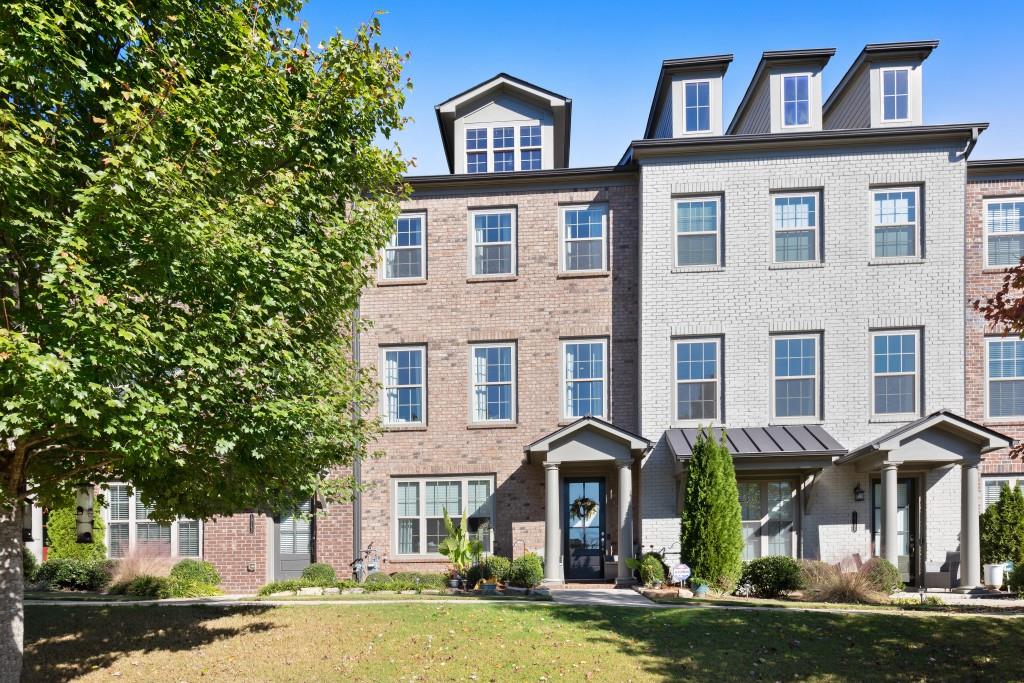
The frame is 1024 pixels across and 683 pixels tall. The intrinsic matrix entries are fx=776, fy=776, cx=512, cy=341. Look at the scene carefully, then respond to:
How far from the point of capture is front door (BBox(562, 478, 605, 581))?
17.8 meters

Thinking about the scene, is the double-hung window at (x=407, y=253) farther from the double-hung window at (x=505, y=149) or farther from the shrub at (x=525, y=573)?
the shrub at (x=525, y=573)

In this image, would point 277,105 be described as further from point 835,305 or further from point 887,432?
point 887,432

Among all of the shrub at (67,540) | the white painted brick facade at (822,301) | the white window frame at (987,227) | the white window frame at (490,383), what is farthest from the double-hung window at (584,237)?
the shrub at (67,540)

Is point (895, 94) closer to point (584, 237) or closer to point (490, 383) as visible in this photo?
point (584, 237)

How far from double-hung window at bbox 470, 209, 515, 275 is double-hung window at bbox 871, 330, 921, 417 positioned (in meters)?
8.54

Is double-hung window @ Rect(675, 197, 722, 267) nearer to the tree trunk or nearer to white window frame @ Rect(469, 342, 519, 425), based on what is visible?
white window frame @ Rect(469, 342, 519, 425)

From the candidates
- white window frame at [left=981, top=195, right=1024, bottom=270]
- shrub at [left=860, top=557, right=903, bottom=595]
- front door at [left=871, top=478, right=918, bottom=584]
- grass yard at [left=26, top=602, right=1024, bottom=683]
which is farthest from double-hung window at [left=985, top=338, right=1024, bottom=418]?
grass yard at [left=26, top=602, right=1024, bottom=683]

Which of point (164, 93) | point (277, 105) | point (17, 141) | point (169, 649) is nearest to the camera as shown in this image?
point (17, 141)

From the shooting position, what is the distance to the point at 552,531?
54.6 ft

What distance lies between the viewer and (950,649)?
10523 mm

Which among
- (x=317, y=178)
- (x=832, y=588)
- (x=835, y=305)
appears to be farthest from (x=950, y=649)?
(x=317, y=178)

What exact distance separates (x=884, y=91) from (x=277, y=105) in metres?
14.6

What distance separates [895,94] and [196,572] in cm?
1933

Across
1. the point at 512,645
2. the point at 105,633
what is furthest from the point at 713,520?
the point at 105,633
